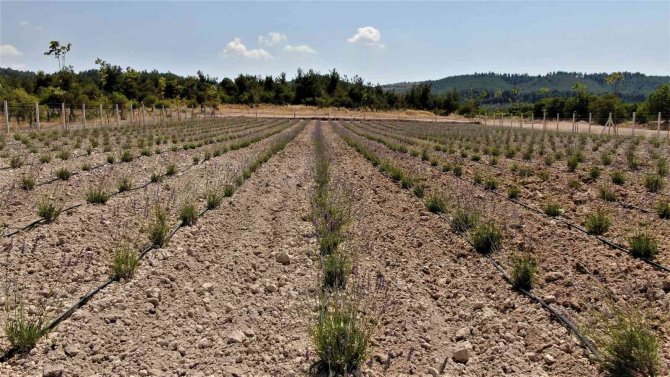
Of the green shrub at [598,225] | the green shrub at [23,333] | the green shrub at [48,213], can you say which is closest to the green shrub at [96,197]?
the green shrub at [48,213]

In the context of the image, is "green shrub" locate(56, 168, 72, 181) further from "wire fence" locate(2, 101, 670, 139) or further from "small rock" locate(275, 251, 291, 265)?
"wire fence" locate(2, 101, 670, 139)

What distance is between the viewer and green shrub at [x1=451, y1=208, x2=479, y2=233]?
306 inches

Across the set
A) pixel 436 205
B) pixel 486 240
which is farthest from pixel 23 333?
pixel 436 205

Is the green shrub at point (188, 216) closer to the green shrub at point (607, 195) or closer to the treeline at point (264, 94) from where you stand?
the green shrub at point (607, 195)

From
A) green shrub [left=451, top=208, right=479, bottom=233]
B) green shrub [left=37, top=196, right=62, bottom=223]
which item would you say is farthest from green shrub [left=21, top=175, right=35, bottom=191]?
green shrub [left=451, top=208, right=479, bottom=233]

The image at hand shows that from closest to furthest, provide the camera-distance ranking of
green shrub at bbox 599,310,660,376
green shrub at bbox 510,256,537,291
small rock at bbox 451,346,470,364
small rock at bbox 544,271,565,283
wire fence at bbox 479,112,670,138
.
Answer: green shrub at bbox 599,310,660,376, small rock at bbox 451,346,470,364, green shrub at bbox 510,256,537,291, small rock at bbox 544,271,565,283, wire fence at bbox 479,112,670,138

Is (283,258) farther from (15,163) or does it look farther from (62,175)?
(15,163)

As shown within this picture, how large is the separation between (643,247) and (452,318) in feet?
8.89

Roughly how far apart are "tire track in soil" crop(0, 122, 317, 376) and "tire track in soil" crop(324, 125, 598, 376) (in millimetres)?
884

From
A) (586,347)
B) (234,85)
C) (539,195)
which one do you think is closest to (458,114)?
(234,85)

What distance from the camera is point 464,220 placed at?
7988 millimetres

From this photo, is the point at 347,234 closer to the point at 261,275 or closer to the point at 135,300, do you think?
the point at 261,275

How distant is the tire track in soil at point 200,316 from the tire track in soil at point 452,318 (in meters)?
0.88

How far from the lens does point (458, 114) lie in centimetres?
10206
